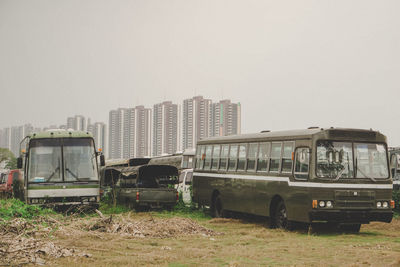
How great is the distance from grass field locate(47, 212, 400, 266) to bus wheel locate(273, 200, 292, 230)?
314 mm

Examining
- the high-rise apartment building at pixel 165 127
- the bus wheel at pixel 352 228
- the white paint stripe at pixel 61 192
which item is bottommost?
the bus wheel at pixel 352 228

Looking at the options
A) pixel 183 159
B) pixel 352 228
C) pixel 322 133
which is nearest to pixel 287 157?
pixel 322 133

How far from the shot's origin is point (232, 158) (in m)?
21.7

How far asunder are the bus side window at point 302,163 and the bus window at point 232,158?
428cm

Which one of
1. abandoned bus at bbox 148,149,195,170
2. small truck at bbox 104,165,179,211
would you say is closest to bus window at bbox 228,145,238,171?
small truck at bbox 104,165,179,211

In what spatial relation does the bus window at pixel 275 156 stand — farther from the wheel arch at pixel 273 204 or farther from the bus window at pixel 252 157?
the bus window at pixel 252 157

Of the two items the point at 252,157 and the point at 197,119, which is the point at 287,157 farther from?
the point at 197,119

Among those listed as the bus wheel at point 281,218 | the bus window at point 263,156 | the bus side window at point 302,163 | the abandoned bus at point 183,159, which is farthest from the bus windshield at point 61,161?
the abandoned bus at point 183,159

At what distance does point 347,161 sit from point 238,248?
4669 millimetres

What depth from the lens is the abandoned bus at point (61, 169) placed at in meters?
22.5

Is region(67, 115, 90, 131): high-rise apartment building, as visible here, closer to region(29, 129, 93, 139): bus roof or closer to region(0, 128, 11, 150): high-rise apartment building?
region(0, 128, 11, 150): high-rise apartment building

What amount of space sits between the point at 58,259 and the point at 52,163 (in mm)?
12149

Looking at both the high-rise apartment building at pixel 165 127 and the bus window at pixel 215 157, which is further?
the high-rise apartment building at pixel 165 127

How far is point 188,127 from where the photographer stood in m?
96.5
